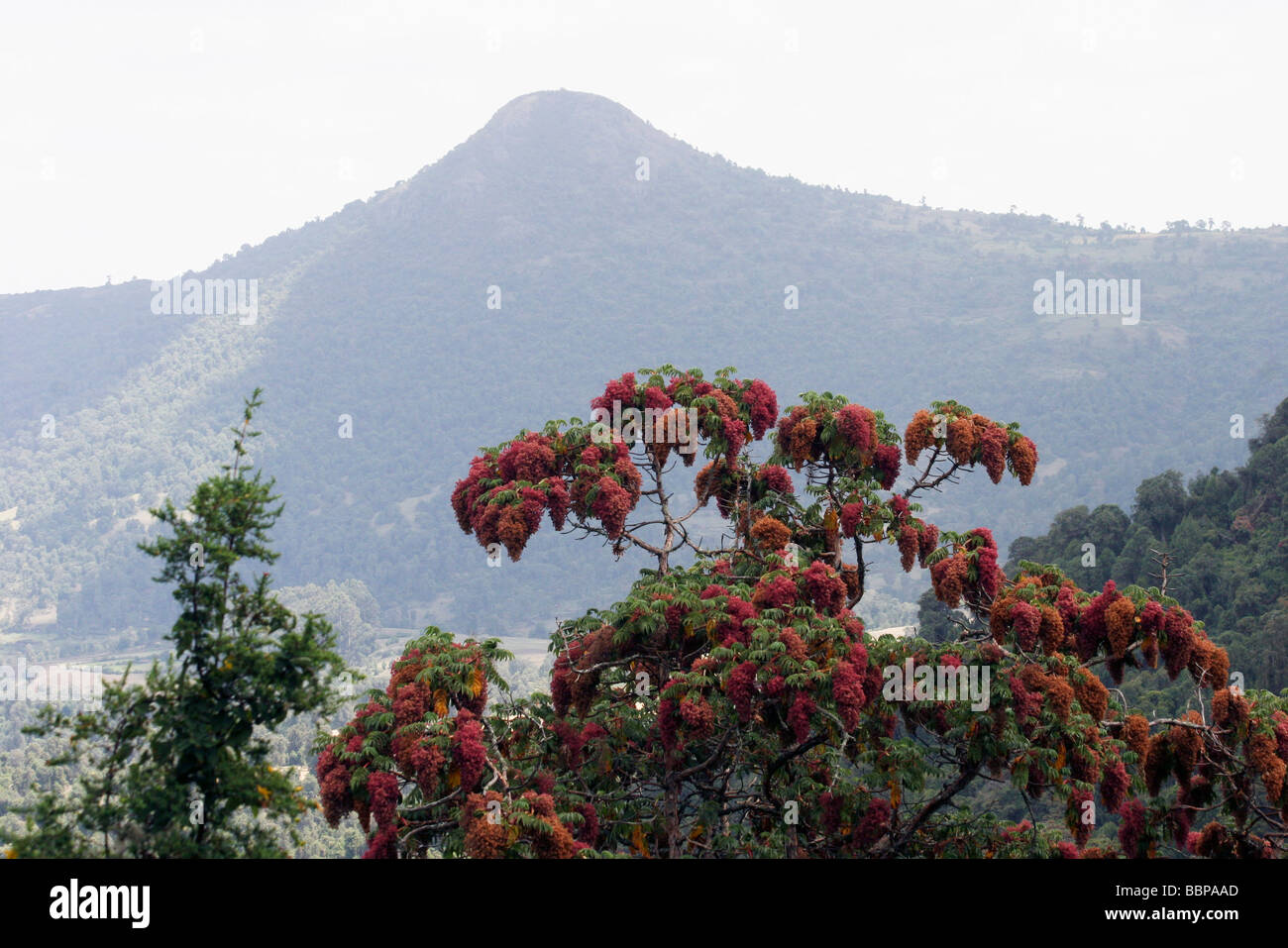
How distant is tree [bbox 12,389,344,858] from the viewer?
8867mm

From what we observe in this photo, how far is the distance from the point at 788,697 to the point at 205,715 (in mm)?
4291

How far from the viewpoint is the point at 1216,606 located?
46.3 m

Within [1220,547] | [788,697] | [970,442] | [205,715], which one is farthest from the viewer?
[1220,547]

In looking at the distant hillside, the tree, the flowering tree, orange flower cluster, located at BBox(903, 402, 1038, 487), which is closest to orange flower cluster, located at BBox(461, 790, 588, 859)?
the flowering tree

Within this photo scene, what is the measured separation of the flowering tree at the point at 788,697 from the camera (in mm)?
10281

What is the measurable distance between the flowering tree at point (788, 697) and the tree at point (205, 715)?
0.90 m

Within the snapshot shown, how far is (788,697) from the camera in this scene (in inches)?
405

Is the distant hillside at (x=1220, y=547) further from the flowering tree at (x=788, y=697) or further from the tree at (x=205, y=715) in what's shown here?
the tree at (x=205, y=715)

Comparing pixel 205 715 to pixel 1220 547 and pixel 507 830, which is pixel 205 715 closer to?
pixel 507 830

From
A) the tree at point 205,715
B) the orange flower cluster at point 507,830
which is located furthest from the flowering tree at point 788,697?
the tree at point 205,715

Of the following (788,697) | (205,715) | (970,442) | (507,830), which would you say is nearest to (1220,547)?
(970,442)
